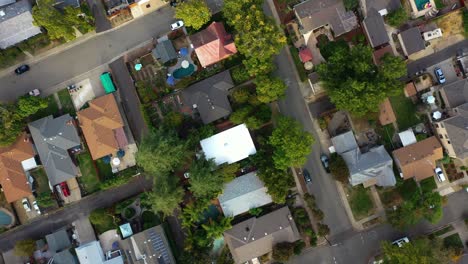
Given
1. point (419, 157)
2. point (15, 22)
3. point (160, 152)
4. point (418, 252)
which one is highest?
point (15, 22)

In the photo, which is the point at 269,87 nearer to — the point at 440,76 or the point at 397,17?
the point at 397,17

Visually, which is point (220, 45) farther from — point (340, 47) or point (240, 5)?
point (340, 47)

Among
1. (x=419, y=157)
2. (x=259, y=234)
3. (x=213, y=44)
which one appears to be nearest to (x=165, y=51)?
(x=213, y=44)

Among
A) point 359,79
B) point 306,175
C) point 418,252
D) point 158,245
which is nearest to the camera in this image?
point 418,252

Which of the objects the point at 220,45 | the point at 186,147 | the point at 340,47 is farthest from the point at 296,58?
the point at 186,147

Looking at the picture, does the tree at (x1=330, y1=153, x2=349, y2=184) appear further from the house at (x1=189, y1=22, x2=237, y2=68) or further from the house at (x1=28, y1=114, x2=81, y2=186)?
the house at (x1=28, y1=114, x2=81, y2=186)

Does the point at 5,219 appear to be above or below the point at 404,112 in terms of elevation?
above

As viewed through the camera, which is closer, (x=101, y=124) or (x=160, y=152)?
(x=160, y=152)
